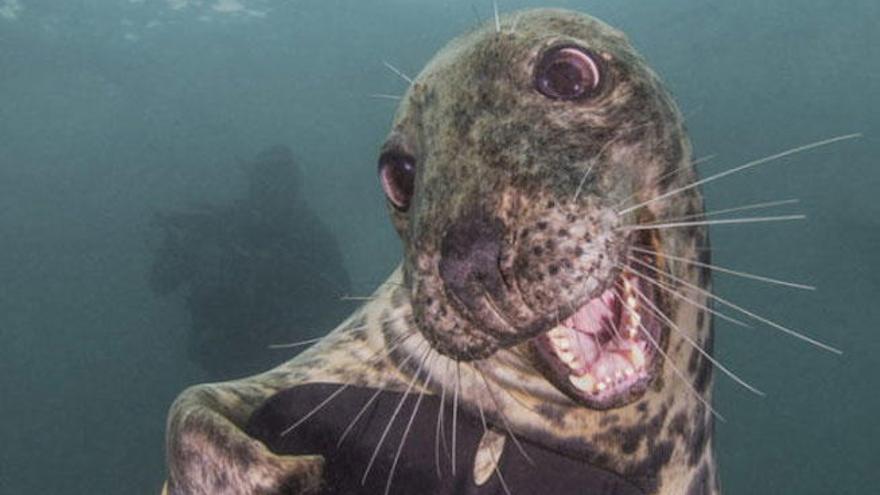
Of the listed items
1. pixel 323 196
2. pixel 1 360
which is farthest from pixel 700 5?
pixel 1 360

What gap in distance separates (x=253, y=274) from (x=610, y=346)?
1212 inches

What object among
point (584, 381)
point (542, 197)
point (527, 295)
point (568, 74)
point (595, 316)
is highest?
point (568, 74)

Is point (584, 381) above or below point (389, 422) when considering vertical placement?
above

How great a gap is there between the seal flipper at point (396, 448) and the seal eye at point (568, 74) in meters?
0.97

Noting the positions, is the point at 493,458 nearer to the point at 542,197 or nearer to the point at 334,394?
the point at 334,394

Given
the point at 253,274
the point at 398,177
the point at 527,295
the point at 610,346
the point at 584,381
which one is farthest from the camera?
the point at 253,274

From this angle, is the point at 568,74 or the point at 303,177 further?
the point at 303,177

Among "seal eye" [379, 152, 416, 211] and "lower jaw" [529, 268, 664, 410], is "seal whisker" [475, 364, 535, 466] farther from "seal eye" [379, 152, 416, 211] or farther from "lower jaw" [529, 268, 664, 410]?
"seal eye" [379, 152, 416, 211]

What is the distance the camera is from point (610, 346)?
1979 mm

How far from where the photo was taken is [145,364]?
35719 millimetres

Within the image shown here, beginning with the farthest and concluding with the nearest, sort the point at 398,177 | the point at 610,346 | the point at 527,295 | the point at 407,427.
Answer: the point at 398,177
the point at 407,427
the point at 610,346
the point at 527,295

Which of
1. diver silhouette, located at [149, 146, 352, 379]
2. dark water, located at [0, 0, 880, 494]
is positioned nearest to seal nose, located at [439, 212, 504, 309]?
dark water, located at [0, 0, 880, 494]

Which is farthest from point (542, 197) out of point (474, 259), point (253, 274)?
point (253, 274)

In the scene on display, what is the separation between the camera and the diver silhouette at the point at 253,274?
94.8 ft
